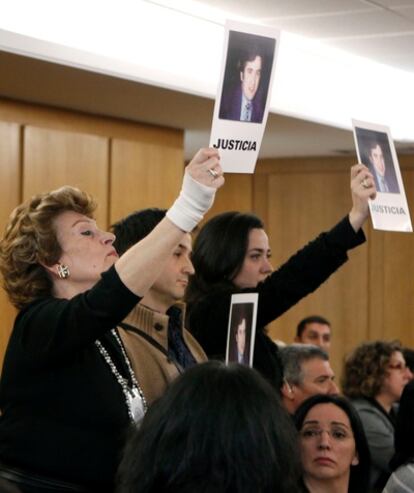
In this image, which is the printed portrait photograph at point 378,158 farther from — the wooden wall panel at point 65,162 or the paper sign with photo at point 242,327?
the wooden wall panel at point 65,162

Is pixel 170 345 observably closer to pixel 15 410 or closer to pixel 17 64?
pixel 15 410

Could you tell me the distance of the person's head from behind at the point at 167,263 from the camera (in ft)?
8.82

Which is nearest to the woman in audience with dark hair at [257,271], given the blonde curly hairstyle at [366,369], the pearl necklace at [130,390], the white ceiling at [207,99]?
the pearl necklace at [130,390]

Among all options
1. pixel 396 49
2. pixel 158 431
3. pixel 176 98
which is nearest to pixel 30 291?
pixel 158 431

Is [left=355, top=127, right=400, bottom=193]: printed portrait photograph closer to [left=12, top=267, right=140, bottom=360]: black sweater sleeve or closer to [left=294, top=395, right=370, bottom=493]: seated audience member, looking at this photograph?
[left=294, top=395, right=370, bottom=493]: seated audience member

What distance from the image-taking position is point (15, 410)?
2287 mm

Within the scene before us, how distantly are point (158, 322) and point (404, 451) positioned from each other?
94 cm

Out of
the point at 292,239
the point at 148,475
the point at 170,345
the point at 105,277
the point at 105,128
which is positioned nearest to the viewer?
the point at 148,475

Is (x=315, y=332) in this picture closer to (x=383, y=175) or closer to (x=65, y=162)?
(x=65, y=162)

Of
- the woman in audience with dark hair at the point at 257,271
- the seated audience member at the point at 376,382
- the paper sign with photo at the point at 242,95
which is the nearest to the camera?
the paper sign with photo at the point at 242,95

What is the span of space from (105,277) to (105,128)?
12.2 ft

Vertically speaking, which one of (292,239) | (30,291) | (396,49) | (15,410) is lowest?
(15,410)

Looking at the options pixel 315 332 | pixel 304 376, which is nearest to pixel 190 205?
pixel 304 376

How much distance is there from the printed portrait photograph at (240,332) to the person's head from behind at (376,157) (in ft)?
2.09
